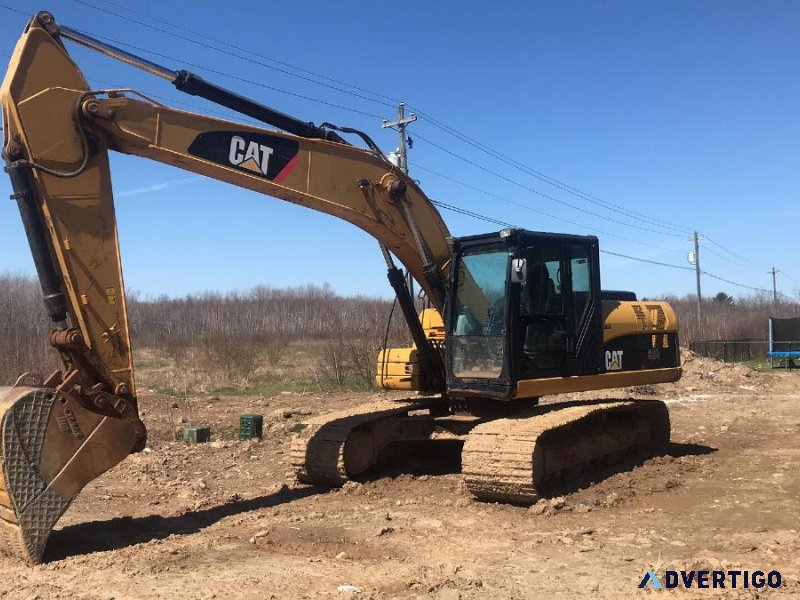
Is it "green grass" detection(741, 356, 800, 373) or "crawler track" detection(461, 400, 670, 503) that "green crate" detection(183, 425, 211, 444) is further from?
"green grass" detection(741, 356, 800, 373)

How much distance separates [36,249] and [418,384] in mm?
4411

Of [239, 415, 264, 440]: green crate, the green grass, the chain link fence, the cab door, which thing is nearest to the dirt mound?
the green grass

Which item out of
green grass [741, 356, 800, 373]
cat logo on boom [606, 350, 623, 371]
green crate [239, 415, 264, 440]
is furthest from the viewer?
green grass [741, 356, 800, 373]

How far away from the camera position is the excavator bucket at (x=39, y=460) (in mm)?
5543

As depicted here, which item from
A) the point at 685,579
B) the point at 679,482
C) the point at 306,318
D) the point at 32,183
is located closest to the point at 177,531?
the point at 32,183

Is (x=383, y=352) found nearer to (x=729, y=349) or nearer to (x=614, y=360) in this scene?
(x=614, y=360)

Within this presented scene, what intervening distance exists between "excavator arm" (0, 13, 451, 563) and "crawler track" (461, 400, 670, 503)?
124 inches

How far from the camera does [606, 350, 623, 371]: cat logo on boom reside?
341 inches

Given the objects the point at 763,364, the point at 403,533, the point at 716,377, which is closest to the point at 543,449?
the point at 403,533

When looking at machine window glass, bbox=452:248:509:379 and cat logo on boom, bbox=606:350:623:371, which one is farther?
cat logo on boom, bbox=606:350:623:371

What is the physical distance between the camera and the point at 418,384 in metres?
8.80

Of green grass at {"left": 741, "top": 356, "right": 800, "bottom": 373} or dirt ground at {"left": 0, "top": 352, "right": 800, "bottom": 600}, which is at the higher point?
green grass at {"left": 741, "top": 356, "right": 800, "bottom": 373}

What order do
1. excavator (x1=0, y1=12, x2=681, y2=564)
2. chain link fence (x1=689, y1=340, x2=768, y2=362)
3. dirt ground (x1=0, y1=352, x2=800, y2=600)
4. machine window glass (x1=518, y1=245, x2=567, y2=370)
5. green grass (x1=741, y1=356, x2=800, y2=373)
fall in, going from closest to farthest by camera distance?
dirt ground (x1=0, y1=352, x2=800, y2=600)
excavator (x1=0, y1=12, x2=681, y2=564)
machine window glass (x1=518, y1=245, x2=567, y2=370)
green grass (x1=741, y1=356, x2=800, y2=373)
chain link fence (x1=689, y1=340, x2=768, y2=362)

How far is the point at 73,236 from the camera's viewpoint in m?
6.19
